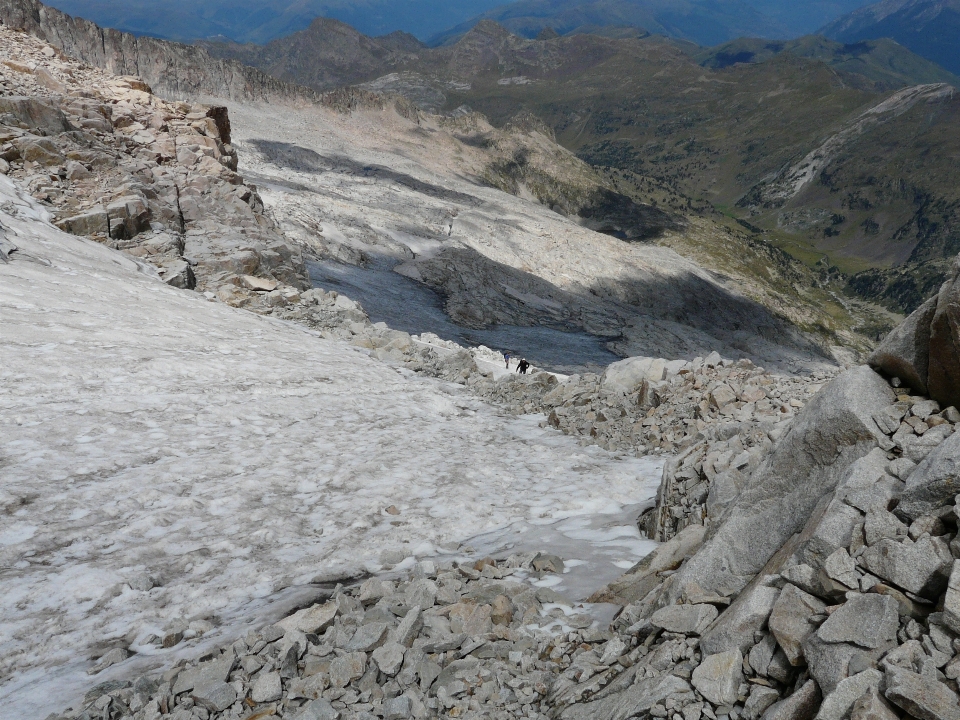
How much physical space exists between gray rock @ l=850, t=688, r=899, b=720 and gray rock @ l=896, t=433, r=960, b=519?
156cm

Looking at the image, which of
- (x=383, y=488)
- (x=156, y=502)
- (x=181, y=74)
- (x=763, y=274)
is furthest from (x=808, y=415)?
(x=763, y=274)

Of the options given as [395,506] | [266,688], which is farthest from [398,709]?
[395,506]

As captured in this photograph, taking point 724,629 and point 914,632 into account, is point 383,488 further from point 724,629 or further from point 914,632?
point 914,632

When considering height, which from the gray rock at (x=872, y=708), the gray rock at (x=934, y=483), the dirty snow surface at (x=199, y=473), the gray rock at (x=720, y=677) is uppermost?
the gray rock at (x=934, y=483)

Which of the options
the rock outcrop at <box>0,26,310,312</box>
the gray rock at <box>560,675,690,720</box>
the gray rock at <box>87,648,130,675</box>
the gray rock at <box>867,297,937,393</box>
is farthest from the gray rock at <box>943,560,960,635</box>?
the rock outcrop at <box>0,26,310,312</box>

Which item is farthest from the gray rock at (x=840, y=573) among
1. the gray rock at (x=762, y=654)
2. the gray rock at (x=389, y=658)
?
the gray rock at (x=389, y=658)

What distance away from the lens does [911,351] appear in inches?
239

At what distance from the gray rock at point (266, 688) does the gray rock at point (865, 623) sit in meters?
4.52

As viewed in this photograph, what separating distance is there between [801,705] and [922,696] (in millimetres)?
692

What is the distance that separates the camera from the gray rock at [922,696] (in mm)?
3148

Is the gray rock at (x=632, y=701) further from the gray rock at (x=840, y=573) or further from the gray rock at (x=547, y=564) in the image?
the gray rock at (x=547, y=564)

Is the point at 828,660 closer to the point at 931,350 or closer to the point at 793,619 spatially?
the point at 793,619

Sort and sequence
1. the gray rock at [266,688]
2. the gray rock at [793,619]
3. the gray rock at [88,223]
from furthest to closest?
the gray rock at [88,223]
the gray rock at [266,688]
the gray rock at [793,619]

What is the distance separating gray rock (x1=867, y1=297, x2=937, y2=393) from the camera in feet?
19.6
